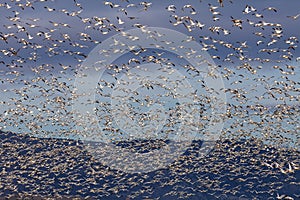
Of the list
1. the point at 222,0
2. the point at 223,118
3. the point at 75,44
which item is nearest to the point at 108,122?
the point at 223,118

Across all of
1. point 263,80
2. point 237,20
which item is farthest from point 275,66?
point 237,20

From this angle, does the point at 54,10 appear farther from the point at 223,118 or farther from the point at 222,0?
the point at 223,118

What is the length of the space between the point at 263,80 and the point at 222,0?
2612cm

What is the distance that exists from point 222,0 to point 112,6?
14.7 m

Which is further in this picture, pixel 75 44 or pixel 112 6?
pixel 75 44

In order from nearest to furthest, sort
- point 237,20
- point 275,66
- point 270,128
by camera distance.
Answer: point 237,20 < point 275,66 < point 270,128

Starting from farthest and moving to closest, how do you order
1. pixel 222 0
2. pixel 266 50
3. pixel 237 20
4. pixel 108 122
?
pixel 108 122, pixel 266 50, pixel 237 20, pixel 222 0

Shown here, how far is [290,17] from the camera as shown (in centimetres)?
4772

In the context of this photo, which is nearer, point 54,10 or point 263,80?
point 54,10

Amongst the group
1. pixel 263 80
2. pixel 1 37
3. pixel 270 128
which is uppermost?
pixel 1 37

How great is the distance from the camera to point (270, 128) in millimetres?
117438

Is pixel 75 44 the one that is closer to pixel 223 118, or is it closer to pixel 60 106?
pixel 60 106

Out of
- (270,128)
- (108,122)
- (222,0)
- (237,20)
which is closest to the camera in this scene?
(222,0)

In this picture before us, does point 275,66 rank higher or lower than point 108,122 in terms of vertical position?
higher
